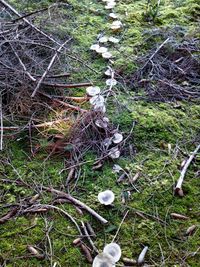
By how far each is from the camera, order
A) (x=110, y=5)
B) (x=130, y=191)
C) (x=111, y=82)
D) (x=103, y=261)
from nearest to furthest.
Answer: (x=103, y=261), (x=130, y=191), (x=111, y=82), (x=110, y=5)

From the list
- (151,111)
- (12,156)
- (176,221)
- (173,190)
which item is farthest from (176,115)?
(12,156)

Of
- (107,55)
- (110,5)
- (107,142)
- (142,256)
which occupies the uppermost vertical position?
(110,5)

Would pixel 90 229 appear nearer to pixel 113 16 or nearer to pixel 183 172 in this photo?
pixel 183 172

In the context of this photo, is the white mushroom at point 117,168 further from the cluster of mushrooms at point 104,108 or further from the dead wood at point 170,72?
the dead wood at point 170,72

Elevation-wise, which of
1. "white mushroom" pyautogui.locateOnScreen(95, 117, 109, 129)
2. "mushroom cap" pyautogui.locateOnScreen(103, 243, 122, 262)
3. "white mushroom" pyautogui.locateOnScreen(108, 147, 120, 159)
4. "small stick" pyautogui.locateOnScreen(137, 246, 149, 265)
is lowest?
"small stick" pyautogui.locateOnScreen(137, 246, 149, 265)

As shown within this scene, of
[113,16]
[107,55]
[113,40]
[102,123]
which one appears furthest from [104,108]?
[113,16]

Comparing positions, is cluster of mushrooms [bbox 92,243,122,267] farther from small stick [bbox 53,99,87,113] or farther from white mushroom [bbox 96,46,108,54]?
white mushroom [bbox 96,46,108,54]

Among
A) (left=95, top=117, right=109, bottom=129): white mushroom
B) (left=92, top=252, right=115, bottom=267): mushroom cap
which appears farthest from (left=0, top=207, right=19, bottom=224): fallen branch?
(left=95, top=117, right=109, bottom=129): white mushroom
